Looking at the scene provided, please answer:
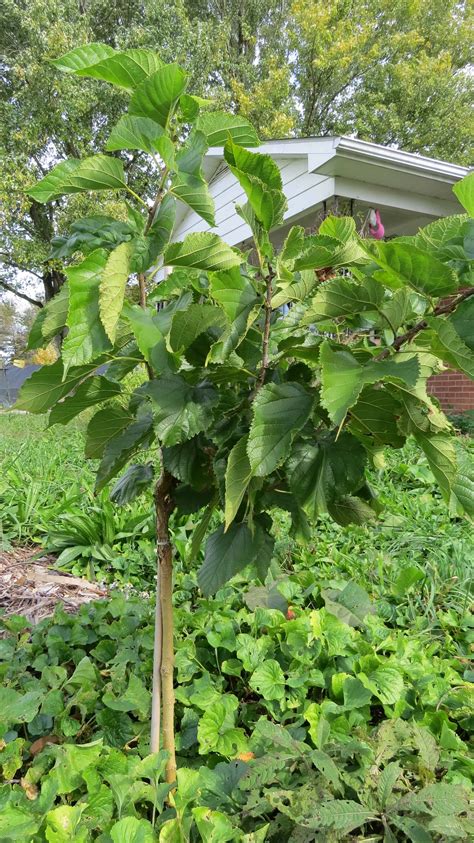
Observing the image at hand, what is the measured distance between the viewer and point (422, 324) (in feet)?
2.16

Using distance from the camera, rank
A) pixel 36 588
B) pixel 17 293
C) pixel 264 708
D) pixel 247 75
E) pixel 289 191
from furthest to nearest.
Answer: pixel 17 293, pixel 247 75, pixel 289 191, pixel 36 588, pixel 264 708

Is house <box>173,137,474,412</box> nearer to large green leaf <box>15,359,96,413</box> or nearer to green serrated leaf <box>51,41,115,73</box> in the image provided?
green serrated leaf <box>51,41,115,73</box>

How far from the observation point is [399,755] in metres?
1.23

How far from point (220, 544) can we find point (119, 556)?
76.6 inches

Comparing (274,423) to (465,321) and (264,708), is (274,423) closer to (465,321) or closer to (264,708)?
(465,321)

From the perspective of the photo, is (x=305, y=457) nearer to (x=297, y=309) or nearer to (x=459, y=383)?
(x=297, y=309)

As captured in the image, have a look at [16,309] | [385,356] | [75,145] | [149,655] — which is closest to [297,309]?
[385,356]

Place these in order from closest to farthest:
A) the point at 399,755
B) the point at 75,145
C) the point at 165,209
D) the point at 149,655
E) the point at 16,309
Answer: the point at 165,209 < the point at 399,755 < the point at 149,655 < the point at 75,145 < the point at 16,309

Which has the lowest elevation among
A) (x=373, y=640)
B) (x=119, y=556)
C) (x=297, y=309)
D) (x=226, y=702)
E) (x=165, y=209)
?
(x=373, y=640)

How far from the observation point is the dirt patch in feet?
7.06

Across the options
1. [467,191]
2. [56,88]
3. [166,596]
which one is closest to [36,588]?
[166,596]

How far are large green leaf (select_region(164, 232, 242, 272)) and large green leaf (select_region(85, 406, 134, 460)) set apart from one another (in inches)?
11.0

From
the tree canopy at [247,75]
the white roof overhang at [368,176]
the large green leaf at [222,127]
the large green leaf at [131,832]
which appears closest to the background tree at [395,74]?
the tree canopy at [247,75]

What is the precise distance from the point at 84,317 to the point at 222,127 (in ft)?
1.21
